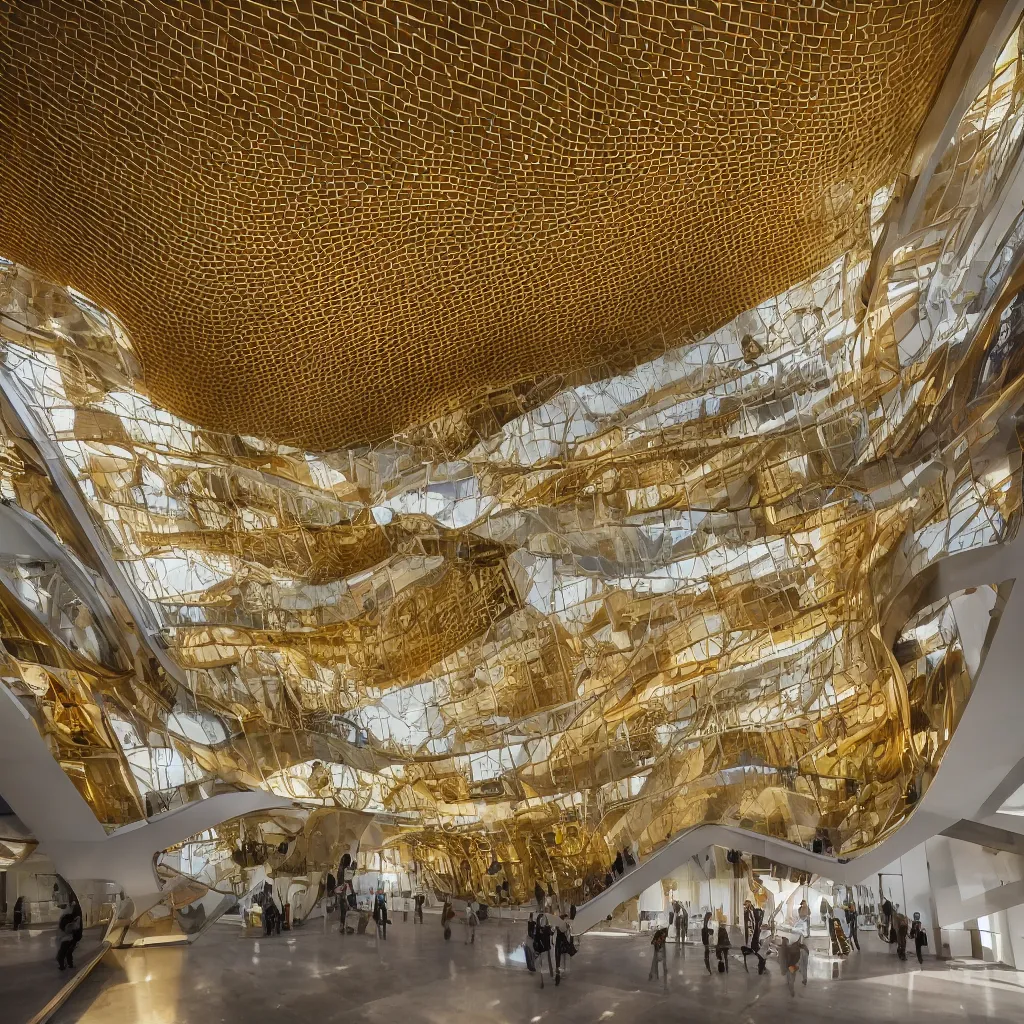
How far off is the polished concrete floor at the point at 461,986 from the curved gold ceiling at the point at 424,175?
276 cm

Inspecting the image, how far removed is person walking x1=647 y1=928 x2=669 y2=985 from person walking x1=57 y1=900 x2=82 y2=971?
2941mm

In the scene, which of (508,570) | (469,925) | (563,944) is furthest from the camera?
(508,570)

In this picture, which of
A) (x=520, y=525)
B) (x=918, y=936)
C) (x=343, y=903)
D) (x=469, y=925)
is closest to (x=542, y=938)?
(x=469, y=925)

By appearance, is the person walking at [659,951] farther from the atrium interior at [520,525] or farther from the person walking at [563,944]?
the person walking at [563,944]

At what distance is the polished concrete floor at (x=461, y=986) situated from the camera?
12.5 ft

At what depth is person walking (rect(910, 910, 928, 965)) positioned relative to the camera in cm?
376

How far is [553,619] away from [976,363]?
2.29m

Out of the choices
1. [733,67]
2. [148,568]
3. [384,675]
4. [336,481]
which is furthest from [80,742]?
[733,67]

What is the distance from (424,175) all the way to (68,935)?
4.20m

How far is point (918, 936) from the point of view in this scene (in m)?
3.77

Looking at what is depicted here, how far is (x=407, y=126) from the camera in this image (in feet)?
11.3

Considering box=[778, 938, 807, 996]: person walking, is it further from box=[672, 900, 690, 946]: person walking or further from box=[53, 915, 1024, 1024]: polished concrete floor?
box=[672, 900, 690, 946]: person walking

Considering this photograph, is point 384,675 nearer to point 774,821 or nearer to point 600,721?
point 600,721

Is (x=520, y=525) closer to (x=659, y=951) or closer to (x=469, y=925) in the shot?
(x=469, y=925)
